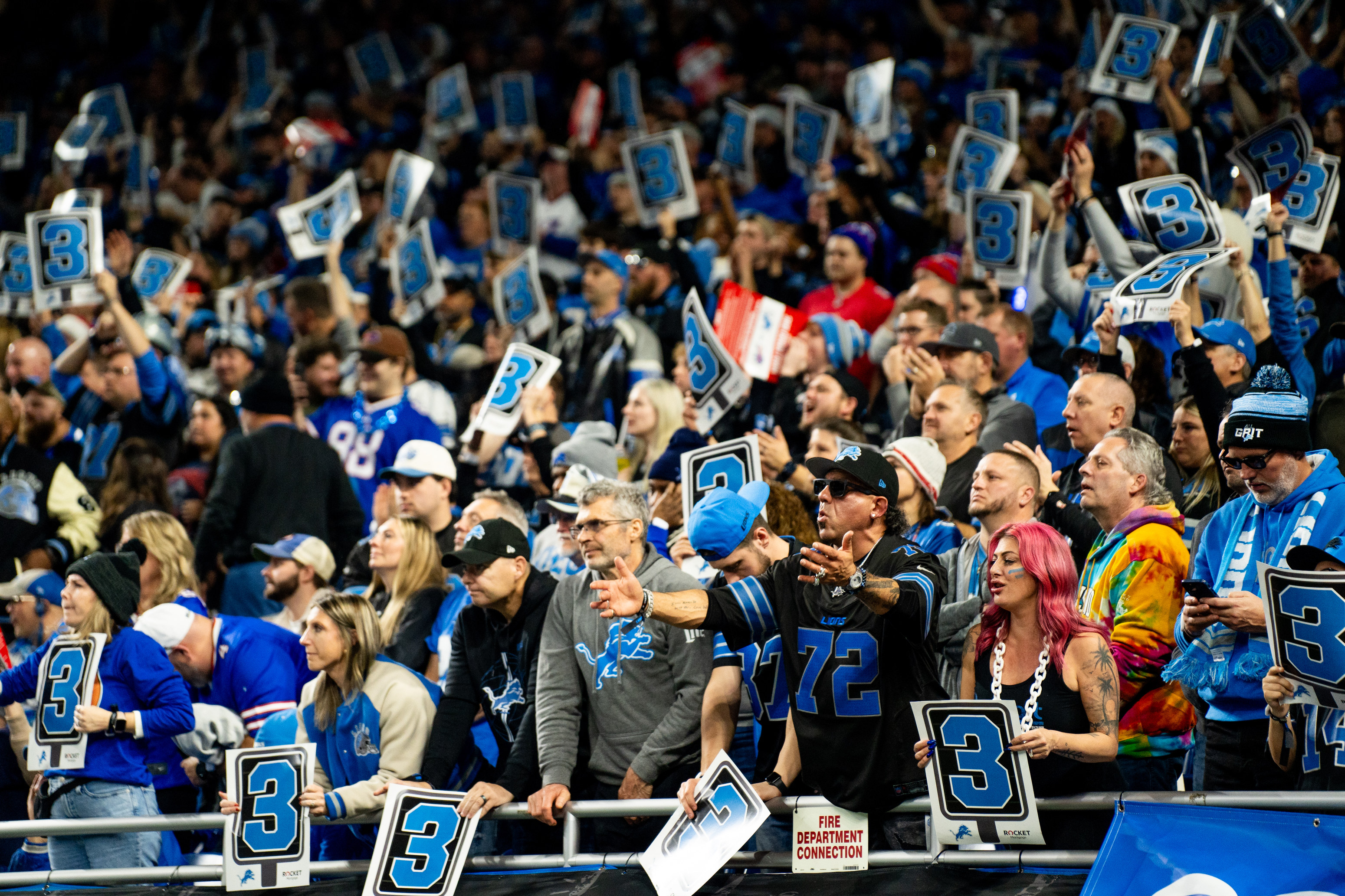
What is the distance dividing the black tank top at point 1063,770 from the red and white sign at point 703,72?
1155cm

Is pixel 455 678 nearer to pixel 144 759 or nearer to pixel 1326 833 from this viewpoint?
pixel 144 759

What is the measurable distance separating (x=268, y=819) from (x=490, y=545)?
4.49 ft

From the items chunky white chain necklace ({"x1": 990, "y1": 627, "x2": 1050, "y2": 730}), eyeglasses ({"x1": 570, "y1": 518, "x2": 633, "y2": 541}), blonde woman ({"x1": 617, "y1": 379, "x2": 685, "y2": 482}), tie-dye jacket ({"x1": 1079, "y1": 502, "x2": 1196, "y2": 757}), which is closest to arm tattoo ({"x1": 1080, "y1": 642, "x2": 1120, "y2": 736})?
chunky white chain necklace ({"x1": 990, "y1": 627, "x2": 1050, "y2": 730})

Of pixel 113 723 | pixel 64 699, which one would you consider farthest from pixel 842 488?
pixel 64 699

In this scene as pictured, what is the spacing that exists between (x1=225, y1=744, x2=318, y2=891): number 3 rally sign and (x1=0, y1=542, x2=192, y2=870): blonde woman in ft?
1.85

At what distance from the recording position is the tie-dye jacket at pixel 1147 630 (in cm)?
553

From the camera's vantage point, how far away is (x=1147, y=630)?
5543 mm

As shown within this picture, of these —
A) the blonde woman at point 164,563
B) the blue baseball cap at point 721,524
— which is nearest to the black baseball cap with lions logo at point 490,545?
the blue baseball cap at point 721,524

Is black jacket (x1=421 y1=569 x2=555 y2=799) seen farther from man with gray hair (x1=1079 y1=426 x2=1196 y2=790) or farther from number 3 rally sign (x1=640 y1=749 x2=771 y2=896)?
man with gray hair (x1=1079 y1=426 x2=1196 y2=790)

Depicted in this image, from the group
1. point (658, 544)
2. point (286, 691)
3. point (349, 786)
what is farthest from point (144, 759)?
point (658, 544)

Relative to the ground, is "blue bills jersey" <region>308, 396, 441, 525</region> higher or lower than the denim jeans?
higher

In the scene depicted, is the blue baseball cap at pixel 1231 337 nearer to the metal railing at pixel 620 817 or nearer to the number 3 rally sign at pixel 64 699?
the metal railing at pixel 620 817

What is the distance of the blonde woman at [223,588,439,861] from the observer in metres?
6.52

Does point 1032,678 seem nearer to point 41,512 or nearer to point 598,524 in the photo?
point 598,524
